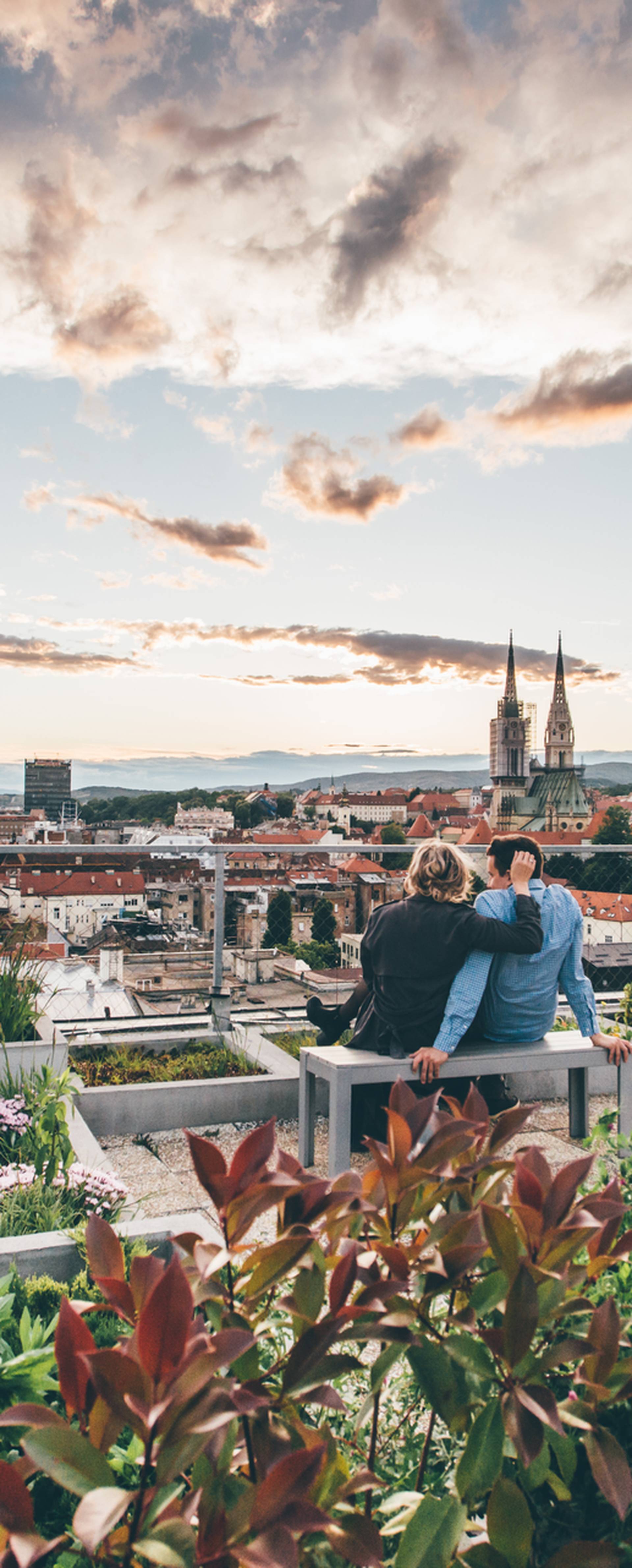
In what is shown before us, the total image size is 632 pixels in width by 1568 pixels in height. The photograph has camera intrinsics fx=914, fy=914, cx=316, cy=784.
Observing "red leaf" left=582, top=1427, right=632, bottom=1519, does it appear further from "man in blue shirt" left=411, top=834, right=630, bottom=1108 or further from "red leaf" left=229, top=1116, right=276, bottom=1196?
"man in blue shirt" left=411, top=834, right=630, bottom=1108

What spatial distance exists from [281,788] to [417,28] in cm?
10939

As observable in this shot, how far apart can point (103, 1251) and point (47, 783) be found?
3078cm

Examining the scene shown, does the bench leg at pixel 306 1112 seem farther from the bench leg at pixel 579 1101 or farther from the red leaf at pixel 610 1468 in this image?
the red leaf at pixel 610 1468

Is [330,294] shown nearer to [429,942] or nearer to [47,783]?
[429,942]

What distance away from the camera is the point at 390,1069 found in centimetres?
301

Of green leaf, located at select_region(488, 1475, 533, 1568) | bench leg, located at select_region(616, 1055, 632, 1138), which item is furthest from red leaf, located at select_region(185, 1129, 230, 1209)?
bench leg, located at select_region(616, 1055, 632, 1138)

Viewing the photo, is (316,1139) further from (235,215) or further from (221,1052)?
(235,215)

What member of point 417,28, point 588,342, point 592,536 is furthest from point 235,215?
point 592,536

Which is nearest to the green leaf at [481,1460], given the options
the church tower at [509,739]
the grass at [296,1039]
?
the grass at [296,1039]

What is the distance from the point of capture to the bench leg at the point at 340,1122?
299 centimetres

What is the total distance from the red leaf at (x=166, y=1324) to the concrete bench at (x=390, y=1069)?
2.41 meters

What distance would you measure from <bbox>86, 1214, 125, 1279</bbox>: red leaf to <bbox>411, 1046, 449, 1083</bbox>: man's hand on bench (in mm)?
2297

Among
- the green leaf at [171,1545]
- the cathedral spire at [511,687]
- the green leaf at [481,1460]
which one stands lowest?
the green leaf at [481,1460]

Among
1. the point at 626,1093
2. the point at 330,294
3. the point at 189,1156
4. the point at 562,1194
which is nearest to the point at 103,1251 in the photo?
the point at 562,1194
